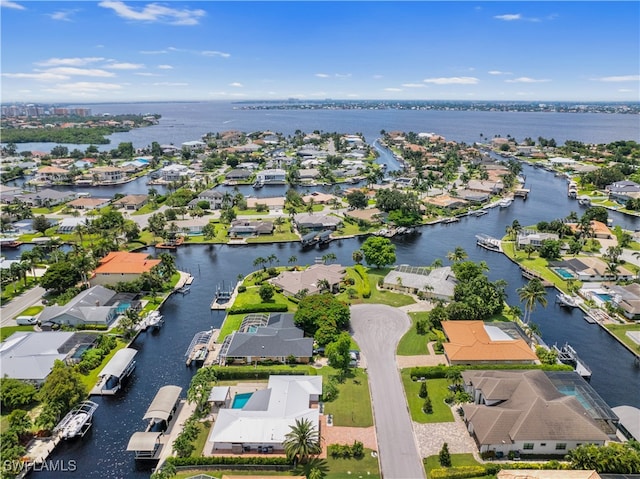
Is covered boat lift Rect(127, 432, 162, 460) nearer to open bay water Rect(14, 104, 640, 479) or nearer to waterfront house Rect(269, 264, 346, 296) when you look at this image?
open bay water Rect(14, 104, 640, 479)

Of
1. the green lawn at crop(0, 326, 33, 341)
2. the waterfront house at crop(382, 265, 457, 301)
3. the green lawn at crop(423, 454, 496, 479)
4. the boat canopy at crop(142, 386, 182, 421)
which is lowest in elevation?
the green lawn at crop(0, 326, 33, 341)

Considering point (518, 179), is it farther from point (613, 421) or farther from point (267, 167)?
point (613, 421)

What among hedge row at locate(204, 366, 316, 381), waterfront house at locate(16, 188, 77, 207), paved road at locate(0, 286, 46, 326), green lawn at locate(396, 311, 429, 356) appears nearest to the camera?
hedge row at locate(204, 366, 316, 381)

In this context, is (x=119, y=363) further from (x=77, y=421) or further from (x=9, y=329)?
(x=9, y=329)

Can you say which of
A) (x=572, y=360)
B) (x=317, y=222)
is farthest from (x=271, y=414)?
(x=317, y=222)

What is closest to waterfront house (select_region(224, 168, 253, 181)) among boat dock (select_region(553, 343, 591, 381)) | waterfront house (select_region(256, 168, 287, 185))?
waterfront house (select_region(256, 168, 287, 185))

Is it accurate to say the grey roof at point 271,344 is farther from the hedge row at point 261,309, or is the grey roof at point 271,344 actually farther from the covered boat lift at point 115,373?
the covered boat lift at point 115,373
